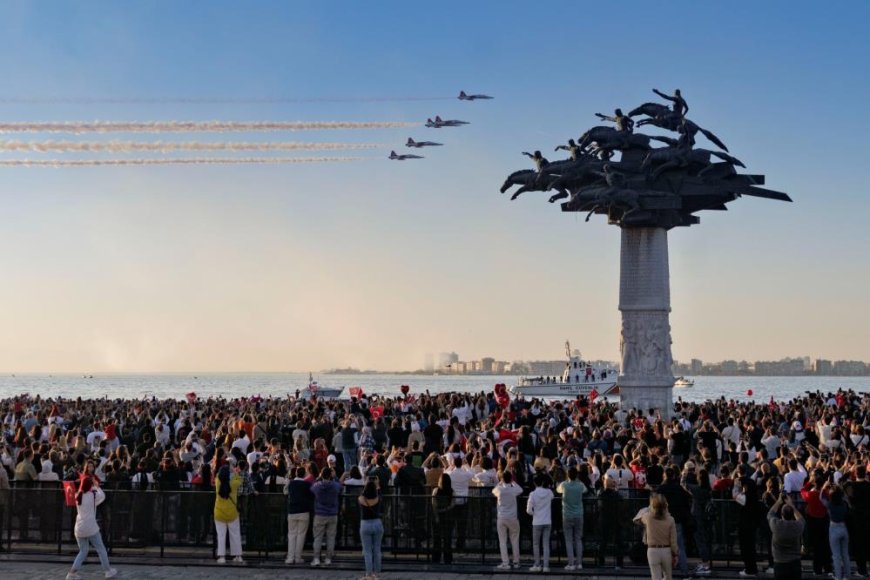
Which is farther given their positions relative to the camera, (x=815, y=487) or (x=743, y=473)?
(x=743, y=473)

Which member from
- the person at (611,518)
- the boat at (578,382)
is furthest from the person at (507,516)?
the boat at (578,382)

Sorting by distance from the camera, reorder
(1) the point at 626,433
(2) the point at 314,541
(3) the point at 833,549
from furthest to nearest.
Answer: (1) the point at 626,433
(2) the point at 314,541
(3) the point at 833,549

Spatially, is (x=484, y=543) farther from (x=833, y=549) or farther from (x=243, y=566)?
(x=833, y=549)

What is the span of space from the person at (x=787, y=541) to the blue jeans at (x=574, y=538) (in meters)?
3.09

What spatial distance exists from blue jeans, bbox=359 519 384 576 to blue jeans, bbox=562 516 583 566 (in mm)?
2866

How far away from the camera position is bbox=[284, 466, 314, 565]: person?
15.1 metres

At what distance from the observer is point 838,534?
1342cm

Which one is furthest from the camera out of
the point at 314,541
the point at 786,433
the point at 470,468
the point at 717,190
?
the point at 717,190

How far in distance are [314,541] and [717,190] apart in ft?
84.6

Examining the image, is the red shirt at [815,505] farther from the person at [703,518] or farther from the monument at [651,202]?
the monument at [651,202]

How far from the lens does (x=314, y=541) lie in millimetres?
15305

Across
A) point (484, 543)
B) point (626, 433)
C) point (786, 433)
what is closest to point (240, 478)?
point (484, 543)

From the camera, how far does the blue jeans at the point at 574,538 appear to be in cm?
1472

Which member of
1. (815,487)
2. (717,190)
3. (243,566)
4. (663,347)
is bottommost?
(243,566)
